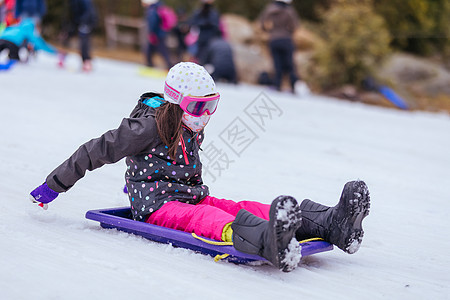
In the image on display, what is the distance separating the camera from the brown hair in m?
2.69

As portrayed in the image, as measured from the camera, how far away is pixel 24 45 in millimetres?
9164

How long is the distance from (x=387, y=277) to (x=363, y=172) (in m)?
2.49

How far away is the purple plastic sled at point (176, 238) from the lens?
241 centimetres

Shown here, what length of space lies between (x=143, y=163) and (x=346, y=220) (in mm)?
951

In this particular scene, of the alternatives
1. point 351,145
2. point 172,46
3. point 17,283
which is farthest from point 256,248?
point 172,46

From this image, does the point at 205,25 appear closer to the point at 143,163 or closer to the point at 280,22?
the point at 280,22

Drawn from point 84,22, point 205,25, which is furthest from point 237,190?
point 205,25

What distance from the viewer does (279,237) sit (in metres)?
2.18

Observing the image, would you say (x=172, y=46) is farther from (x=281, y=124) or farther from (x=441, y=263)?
(x=441, y=263)

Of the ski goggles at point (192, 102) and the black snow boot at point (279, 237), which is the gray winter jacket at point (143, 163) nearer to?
the ski goggles at point (192, 102)

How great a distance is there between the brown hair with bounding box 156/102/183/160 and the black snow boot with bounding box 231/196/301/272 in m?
0.63

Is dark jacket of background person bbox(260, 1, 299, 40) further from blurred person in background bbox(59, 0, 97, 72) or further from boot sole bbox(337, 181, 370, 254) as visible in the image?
boot sole bbox(337, 181, 370, 254)

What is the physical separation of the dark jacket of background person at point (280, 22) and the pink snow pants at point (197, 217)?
297 inches

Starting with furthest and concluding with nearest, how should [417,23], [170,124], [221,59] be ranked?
[417,23] < [221,59] < [170,124]
